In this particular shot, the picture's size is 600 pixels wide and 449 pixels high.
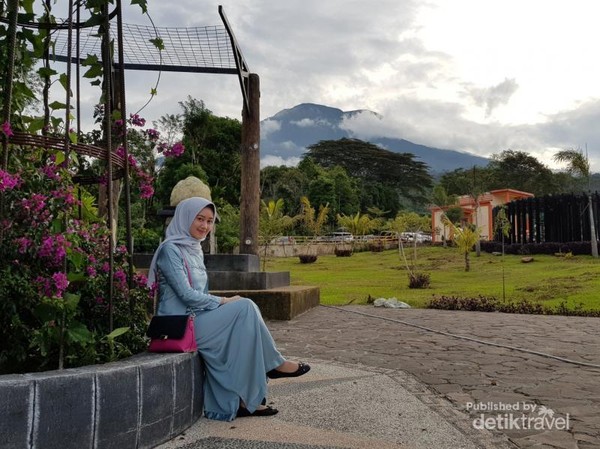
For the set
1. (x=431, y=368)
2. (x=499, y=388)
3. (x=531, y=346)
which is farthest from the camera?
(x=531, y=346)

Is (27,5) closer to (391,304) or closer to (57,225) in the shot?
(57,225)

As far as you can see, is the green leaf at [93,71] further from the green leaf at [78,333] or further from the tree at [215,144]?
the tree at [215,144]

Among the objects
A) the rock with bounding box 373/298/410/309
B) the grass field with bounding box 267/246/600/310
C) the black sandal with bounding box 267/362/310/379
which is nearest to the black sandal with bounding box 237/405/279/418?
the black sandal with bounding box 267/362/310/379

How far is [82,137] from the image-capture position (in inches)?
132

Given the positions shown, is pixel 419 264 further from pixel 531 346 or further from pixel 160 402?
pixel 160 402

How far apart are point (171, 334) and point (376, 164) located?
6192 centimetres

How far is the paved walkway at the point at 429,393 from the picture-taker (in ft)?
9.25

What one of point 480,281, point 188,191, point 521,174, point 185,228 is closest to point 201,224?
point 185,228

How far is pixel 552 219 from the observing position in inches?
910

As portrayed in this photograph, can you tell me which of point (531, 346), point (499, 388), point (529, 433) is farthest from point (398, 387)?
point (531, 346)

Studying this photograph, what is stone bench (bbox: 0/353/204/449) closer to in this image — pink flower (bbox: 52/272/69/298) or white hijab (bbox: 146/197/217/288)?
pink flower (bbox: 52/272/69/298)

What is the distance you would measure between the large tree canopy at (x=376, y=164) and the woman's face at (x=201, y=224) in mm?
59931

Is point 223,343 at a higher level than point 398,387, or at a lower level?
higher

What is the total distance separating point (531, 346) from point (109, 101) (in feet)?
15.3
